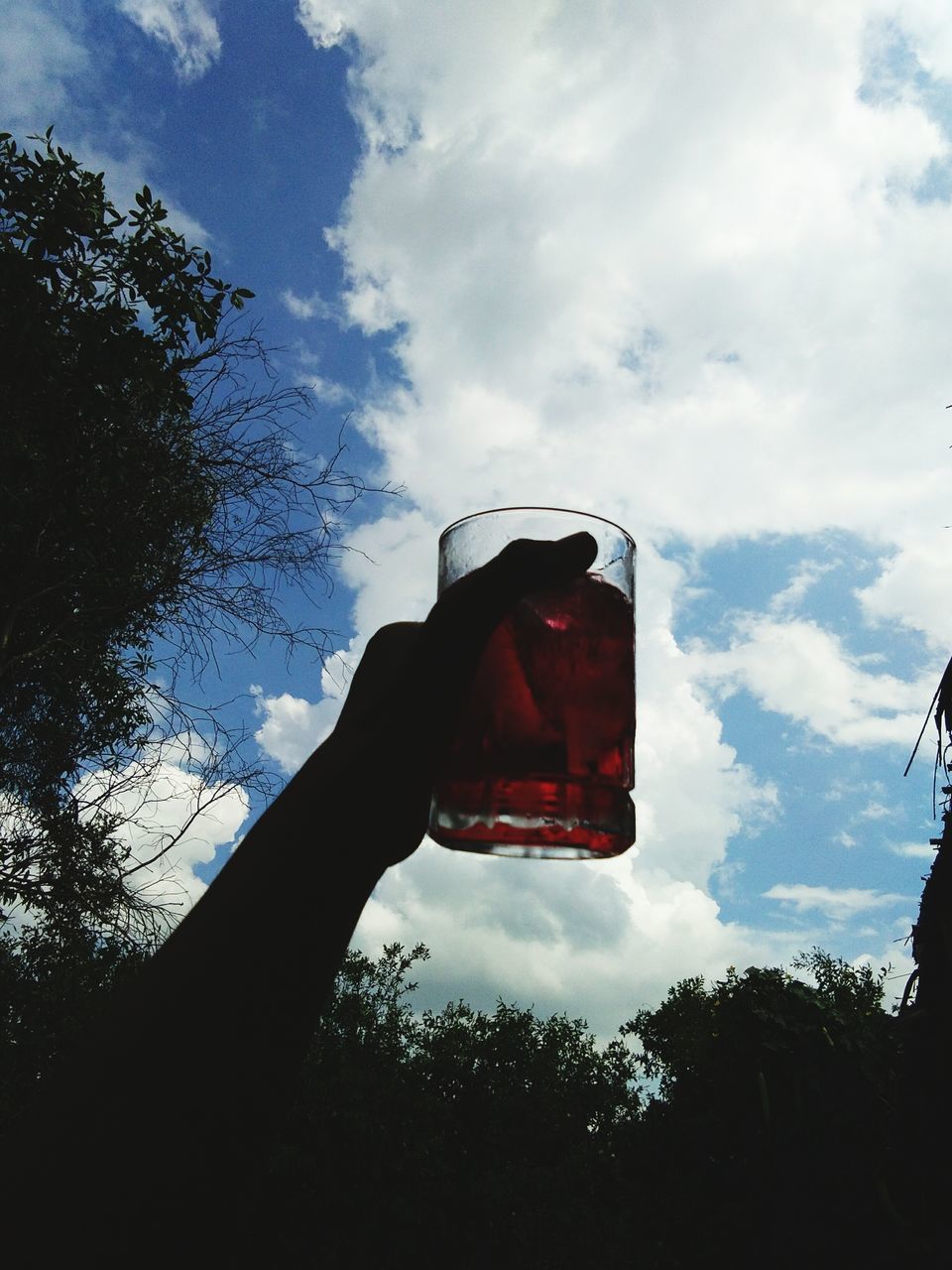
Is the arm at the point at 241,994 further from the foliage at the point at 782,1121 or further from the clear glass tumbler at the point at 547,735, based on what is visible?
the foliage at the point at 782,1121

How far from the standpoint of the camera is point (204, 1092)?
3.00 feet

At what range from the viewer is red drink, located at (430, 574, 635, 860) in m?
1.65

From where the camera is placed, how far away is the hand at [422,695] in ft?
4.33

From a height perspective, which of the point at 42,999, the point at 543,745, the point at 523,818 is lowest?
the point at 523,818

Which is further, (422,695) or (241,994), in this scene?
(422,695)

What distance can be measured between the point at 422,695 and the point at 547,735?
353mm

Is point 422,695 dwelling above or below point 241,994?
above

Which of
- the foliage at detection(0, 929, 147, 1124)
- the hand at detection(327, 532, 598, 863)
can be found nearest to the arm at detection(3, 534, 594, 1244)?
the hand at detection(327, 532, 598, 863)

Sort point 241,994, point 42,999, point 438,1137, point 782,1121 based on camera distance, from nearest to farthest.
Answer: point 241,994 < point 42,999 < point 782,1121 < point 438,1137

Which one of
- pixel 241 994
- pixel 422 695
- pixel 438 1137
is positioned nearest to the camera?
pixel 241 994

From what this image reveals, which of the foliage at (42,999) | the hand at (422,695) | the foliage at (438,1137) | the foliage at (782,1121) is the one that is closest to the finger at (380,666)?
the hand at (422,695)

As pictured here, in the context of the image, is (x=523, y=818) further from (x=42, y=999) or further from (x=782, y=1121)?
(x=782, y=1121)

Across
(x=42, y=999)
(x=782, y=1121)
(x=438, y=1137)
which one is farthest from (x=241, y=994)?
(x=438, y=1137)

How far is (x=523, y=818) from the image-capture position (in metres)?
1.64
